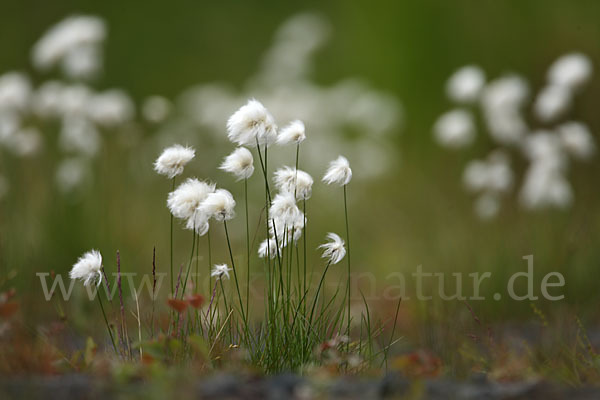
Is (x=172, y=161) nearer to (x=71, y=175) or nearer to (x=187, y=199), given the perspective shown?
(x=187, y=199)

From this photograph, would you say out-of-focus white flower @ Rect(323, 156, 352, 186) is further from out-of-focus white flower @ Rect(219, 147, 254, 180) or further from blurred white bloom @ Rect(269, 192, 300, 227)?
out-of-focus white flower @ Rect(219, 147, 254, 180)

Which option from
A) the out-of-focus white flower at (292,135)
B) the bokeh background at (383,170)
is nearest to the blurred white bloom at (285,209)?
the out-of-focus white flower at (292,135)

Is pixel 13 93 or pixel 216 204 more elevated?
pixel 13 93

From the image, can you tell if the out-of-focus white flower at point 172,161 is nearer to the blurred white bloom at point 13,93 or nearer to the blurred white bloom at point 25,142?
the blurred white bloom at point 25,142

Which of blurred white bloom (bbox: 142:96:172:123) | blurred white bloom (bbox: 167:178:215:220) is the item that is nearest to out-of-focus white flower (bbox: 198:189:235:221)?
blurred white bloom (bbox: 167:178:215:220)

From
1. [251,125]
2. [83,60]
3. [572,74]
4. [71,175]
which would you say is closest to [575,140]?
[572,74]

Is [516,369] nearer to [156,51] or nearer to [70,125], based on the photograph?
[70,125]

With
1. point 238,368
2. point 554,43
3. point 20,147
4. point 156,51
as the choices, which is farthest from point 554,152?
point 156,51
